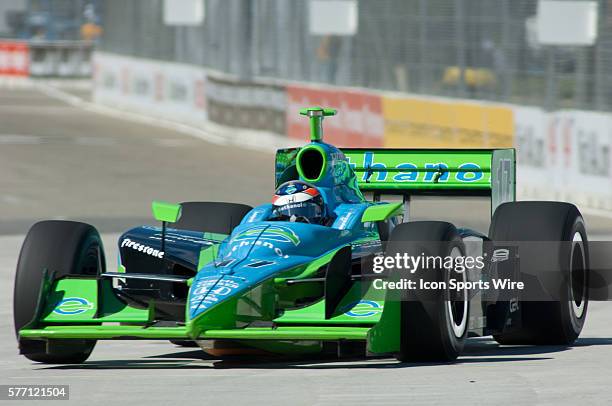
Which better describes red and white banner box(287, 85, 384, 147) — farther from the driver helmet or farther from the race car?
the driver helmet

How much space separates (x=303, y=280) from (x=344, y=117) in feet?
68.2

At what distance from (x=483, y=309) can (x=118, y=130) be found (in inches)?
1156

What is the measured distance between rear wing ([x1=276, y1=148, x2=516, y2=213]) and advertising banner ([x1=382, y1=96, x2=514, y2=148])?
38.8 feet

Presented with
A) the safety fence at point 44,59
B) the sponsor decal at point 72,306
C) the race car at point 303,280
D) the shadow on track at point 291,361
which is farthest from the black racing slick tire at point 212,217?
the safety fence at point 44,59

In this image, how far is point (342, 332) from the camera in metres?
9.99

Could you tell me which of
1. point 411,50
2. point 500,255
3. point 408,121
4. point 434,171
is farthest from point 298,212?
point 411,50

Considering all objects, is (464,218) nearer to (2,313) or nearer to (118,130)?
(2,313)

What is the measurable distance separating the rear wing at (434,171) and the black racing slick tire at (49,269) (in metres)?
2.12

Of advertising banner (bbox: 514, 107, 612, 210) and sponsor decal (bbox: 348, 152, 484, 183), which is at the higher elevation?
sponsor decal (bbox: 348, 152, 484, 183)

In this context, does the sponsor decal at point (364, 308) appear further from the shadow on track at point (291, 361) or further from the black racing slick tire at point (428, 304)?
the shadow on track at point (291, 361)

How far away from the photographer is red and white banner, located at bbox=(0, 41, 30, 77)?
59938mm

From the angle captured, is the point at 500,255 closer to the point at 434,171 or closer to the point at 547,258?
the point at 547,258

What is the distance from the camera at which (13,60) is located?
199ft

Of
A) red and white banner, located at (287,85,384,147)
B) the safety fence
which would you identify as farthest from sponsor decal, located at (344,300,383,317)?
the safety fence
